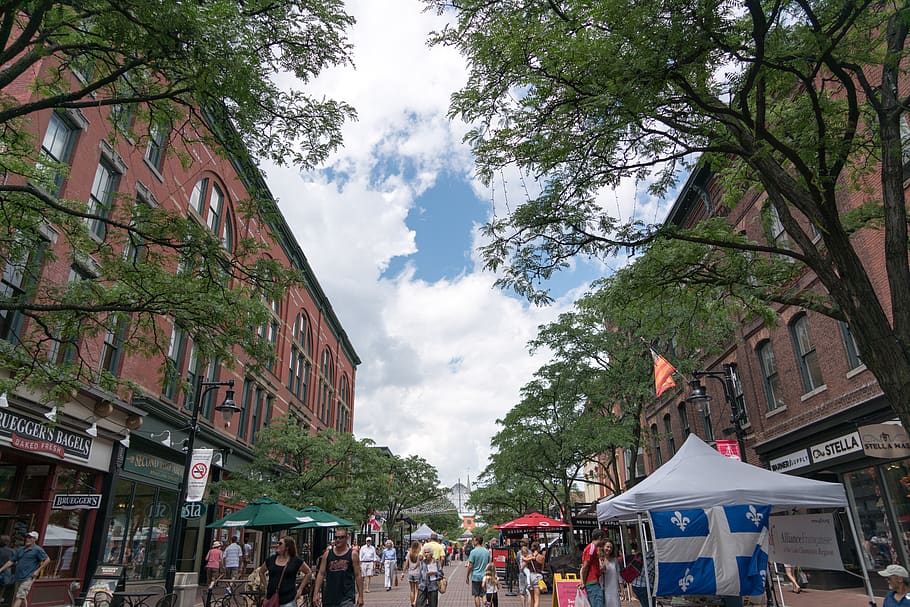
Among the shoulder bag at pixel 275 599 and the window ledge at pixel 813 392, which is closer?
the shoulder bag at pixel 275 599

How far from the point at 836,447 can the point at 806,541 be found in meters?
8.59

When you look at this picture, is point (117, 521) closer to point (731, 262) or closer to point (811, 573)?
point (731, 262)

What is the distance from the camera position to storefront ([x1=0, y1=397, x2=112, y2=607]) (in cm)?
1359

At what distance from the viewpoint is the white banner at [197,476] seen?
16438mm

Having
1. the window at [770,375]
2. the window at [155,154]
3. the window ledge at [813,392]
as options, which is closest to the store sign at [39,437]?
the window at [155,154]

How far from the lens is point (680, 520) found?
8703 mm

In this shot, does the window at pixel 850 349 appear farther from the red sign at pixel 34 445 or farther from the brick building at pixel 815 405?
the red sign at pixel 34 445

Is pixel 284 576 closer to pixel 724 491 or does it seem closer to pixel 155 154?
pixel 724 491

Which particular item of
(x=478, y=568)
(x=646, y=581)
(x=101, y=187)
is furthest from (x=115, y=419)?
(x=646, y=581)

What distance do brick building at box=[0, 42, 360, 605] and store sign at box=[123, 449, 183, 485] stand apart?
0.17ft

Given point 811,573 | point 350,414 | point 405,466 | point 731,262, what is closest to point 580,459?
point 811,573

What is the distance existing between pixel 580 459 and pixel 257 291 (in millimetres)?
21419

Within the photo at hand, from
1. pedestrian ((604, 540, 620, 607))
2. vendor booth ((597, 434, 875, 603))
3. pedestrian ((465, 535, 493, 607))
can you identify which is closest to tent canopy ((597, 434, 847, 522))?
vendor booth ((597, 434, 875, 603))

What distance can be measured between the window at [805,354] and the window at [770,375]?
1.66 m
